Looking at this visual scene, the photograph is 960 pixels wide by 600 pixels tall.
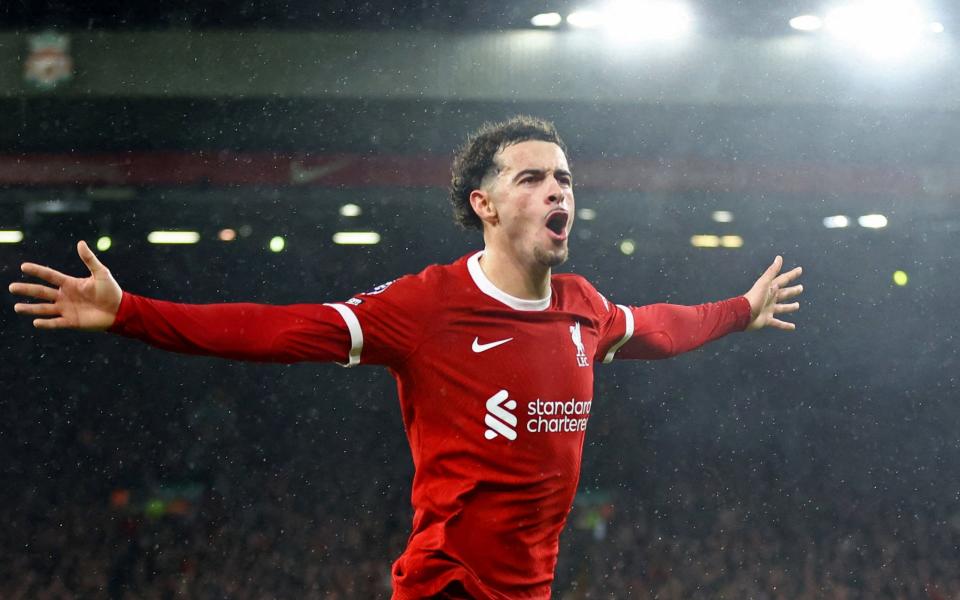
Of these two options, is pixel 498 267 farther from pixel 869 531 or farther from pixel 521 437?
pixel 869 531

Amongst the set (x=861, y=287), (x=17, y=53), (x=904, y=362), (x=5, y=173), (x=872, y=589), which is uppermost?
(x=17, y=53)

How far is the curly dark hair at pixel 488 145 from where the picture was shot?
275 cm

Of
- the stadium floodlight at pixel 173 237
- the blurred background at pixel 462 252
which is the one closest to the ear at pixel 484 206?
the blurred background at pixel 462 252

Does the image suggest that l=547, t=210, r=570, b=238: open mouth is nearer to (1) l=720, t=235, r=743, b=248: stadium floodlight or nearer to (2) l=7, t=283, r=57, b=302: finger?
(2) l=7, t=283, r=57, b=302: finger

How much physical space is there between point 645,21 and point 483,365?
253 inches

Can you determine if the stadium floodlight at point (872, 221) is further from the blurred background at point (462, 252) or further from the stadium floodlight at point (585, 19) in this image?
the stadium floodlight at point (585, 19)

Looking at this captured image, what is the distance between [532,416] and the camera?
7.99ft

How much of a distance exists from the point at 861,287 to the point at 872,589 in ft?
13.5

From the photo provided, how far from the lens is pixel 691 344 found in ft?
10.1

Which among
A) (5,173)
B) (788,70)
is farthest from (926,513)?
(5,173)

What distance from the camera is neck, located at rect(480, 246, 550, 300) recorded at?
257cm

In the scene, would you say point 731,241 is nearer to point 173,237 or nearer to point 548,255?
point 173,237

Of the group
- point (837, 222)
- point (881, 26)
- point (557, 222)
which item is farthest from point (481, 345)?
point (837, 222)

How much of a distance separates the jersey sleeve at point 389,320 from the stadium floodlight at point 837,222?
9937mm
